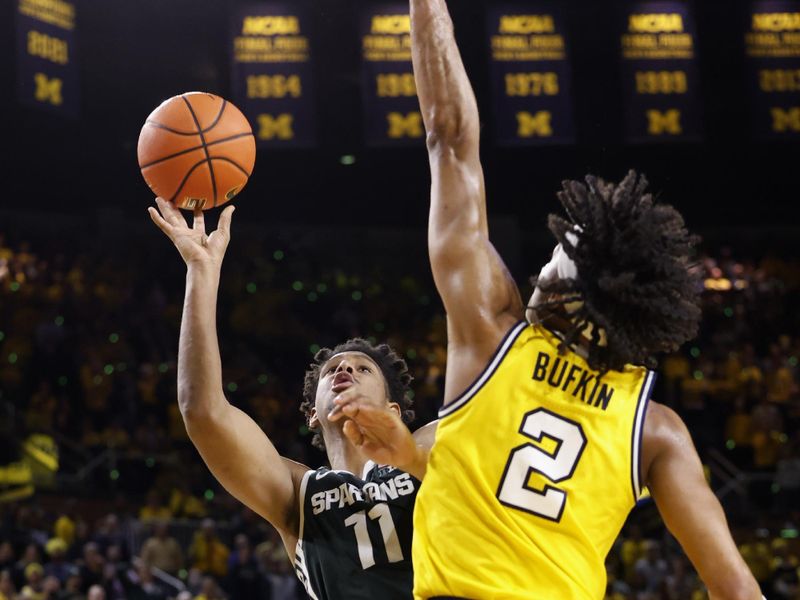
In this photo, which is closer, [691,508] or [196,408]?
[691,508]

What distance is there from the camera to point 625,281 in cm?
233

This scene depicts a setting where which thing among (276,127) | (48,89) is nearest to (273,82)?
(276,127)

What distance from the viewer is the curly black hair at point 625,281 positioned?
2.37m

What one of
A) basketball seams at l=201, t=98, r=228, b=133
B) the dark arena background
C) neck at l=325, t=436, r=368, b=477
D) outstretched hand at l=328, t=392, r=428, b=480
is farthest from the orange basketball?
the dark arena background

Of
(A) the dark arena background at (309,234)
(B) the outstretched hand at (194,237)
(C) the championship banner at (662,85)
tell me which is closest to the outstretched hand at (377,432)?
(B) the outstretched hand at (194,237)

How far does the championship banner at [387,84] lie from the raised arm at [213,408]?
9.00 meters

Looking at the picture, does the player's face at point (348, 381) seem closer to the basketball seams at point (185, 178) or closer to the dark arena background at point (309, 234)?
the basketball seams at point (185, 178)

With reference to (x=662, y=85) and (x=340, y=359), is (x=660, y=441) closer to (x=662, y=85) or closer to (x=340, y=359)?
(x=340, y=359)

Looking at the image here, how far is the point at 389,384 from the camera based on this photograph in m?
3.93

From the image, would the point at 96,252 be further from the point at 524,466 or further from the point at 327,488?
the point at 524,466

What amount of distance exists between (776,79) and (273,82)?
5.41 m

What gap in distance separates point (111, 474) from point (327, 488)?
10066mm

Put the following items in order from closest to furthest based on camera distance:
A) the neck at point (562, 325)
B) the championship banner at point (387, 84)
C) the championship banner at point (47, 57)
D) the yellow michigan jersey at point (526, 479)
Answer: the yellow michigan jersey at point (526, 479) → the neck at point (562, 325) → the championship banner at point (47, 57) → the championship banner at point (387, 84)

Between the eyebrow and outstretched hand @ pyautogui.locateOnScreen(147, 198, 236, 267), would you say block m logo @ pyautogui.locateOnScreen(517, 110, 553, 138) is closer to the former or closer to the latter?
the eyebrow
